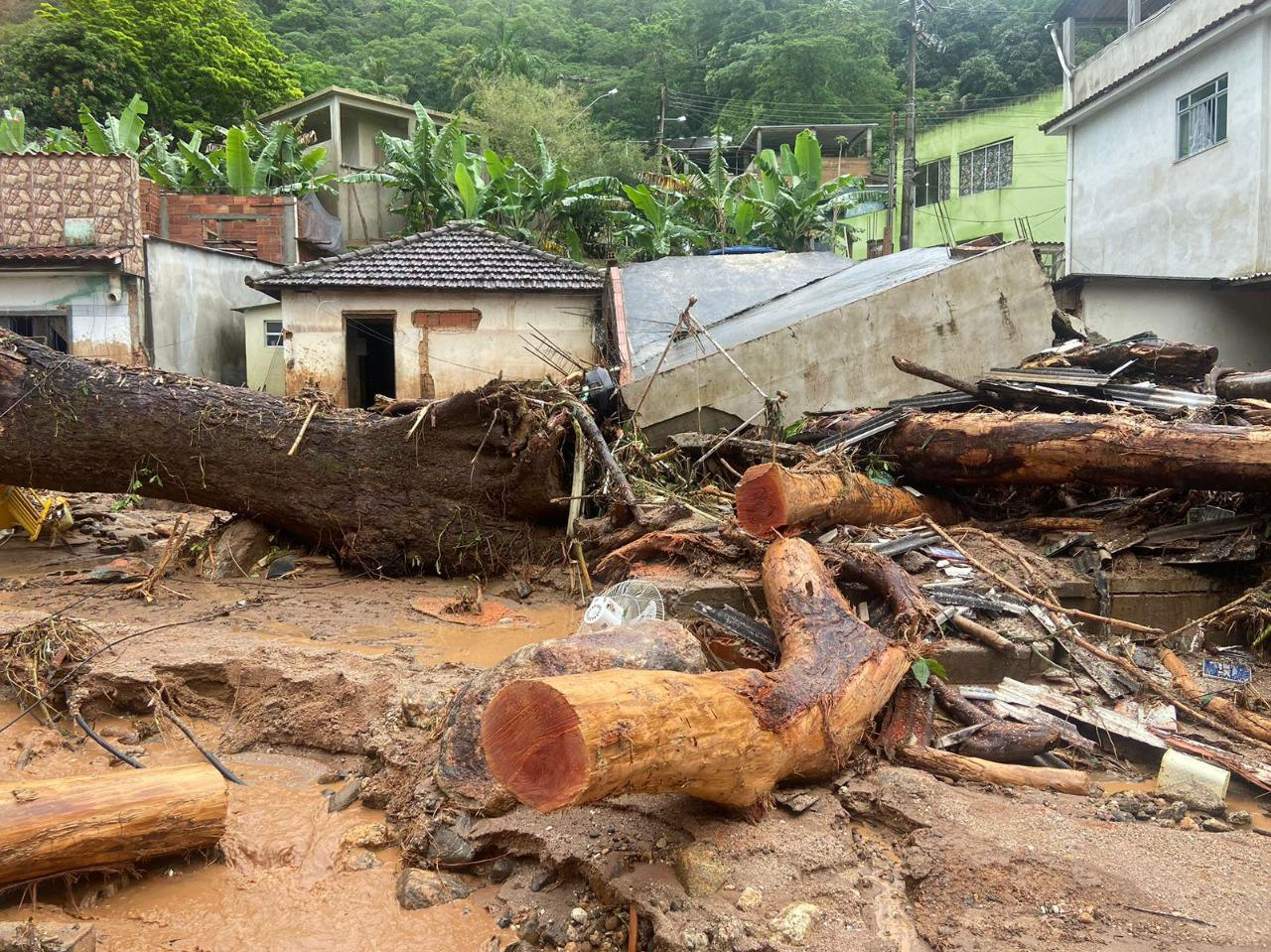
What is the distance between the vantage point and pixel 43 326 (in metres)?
15.3

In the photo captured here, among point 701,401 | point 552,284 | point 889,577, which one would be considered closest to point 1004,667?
point 889,577

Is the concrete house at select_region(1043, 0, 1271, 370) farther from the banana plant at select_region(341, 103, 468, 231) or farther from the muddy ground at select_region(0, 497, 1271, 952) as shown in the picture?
the banana plant at select_region(341, 103, 468, 231)

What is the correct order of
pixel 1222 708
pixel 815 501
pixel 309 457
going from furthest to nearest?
1. pixel 309 457
2. pixel 815 501
3. pixel 1222 708

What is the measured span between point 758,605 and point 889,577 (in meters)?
0.79

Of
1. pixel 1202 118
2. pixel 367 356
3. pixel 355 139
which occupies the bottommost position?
pixel 367 356

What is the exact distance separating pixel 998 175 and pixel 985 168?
2.23ft

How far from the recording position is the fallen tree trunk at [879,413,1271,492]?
212 inches

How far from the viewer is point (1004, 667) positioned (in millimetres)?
4633

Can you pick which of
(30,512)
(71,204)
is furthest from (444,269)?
(30,512)

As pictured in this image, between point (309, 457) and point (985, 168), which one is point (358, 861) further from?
point (985, 168)

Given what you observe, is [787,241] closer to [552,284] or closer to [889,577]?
[552,284]

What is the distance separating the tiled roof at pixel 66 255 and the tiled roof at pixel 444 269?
247 centimetres

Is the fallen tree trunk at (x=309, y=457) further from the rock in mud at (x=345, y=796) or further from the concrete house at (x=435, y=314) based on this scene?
the concrete house at (x=435, y=314)

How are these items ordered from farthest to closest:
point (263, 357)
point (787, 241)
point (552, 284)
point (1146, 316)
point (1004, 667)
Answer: point (787, 241) → point (263, 357) → point (552, 284) → point (1146, 316) → point (1004, 667)
